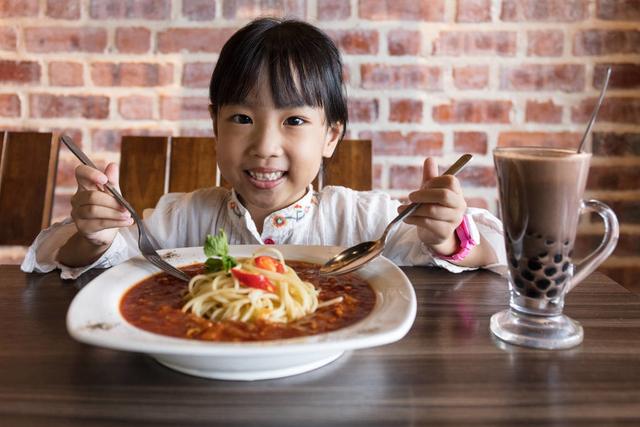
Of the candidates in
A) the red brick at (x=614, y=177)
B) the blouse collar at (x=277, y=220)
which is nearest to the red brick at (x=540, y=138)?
the red brick at (x=614, y=177)

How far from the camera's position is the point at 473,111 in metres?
1.95

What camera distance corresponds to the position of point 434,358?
2.22 feet

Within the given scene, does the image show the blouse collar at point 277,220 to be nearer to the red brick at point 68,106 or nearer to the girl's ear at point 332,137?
the girl's ear at point 332,137

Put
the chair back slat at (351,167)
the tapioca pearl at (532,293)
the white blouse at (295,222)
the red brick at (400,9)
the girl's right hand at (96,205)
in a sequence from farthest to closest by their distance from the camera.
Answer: the red brick at (400,9)
the chair back slat at (351,167)
the white blouse at (295,222)
the girl's right hand at (96,205)
the tapioca pearl at (532,293)

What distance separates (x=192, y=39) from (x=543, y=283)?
152 cm

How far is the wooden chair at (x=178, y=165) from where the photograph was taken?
5.40 ft

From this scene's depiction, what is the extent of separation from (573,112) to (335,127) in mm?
995

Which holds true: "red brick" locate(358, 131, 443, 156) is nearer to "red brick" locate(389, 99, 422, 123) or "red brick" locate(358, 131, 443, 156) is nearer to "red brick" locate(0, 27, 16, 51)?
"red brick" locate(389, 99, 422, 123)

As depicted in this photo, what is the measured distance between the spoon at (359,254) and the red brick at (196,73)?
115 centimetres

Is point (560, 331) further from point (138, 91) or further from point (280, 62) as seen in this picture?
point (138, 91)

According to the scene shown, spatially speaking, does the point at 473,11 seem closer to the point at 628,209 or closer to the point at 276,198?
the point at 628,209

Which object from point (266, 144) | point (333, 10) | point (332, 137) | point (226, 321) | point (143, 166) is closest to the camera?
point (226, 321)

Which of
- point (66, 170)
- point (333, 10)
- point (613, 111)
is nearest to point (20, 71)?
point (66, 170)

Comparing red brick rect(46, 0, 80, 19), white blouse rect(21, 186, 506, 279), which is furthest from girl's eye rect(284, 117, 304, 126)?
red brick rect(46, 0, 80, 19)
